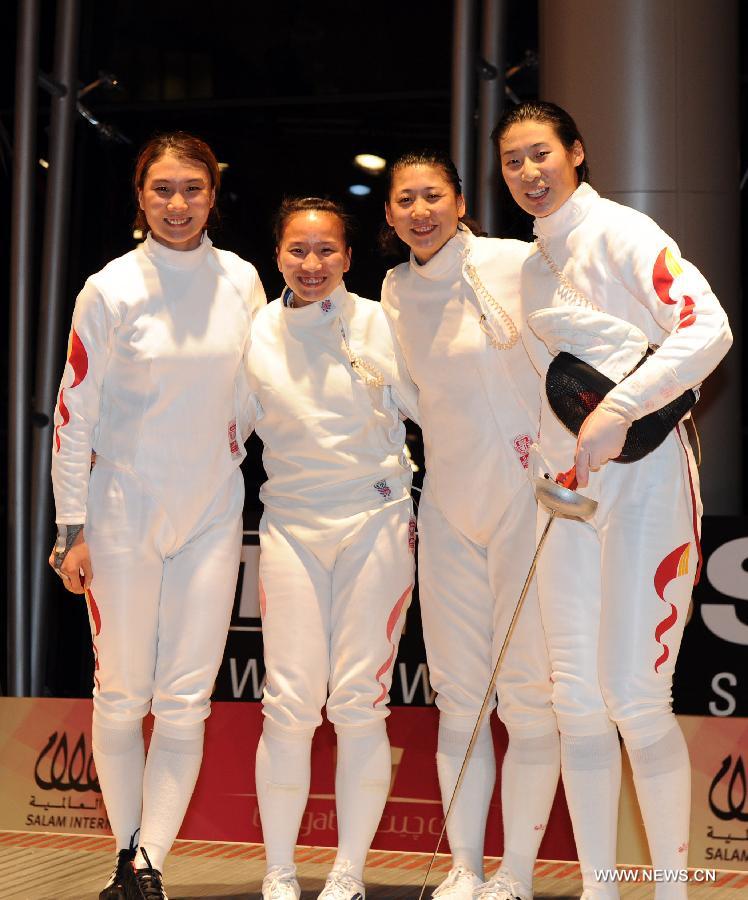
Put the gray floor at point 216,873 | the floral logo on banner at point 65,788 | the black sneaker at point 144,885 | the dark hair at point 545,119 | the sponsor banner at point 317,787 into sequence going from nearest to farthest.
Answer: the dark hair at point 545,119 < the black sneaker at point 144,885 < the gray floor at point 216,873 < the sponsor banner at point 317,787 < the floral logo on banner at point 65,788

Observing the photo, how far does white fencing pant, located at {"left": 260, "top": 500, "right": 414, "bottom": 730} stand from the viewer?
A: 2.57 meters

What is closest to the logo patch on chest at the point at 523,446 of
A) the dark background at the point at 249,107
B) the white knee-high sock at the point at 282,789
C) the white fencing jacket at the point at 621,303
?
the white fencing jacket at the point at 621,303

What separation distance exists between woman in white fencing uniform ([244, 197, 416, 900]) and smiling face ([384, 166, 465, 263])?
0.17 metres

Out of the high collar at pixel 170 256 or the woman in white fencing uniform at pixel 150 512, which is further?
the high collar at pixel 170 256

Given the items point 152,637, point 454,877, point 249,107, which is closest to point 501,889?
point 454,877

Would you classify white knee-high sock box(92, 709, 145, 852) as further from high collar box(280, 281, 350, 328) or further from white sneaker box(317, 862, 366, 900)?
high collar box(280, 281, 350, 328)

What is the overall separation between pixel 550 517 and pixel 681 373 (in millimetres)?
367

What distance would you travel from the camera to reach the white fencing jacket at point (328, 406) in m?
2.62

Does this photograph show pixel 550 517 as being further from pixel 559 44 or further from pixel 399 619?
pixel 559 44

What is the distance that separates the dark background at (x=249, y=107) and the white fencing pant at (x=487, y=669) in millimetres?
2046

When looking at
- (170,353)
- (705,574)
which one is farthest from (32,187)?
(705,574)

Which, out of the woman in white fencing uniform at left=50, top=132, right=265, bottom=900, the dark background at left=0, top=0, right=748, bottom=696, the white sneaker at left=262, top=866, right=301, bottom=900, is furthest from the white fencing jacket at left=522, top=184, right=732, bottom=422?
the dark background at left=0, top=0, right=748, bottom=696

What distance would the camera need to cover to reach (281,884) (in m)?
2.54

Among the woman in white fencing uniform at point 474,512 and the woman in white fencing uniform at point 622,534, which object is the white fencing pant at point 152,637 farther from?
the woman in white fencing uniform at point 622,534
